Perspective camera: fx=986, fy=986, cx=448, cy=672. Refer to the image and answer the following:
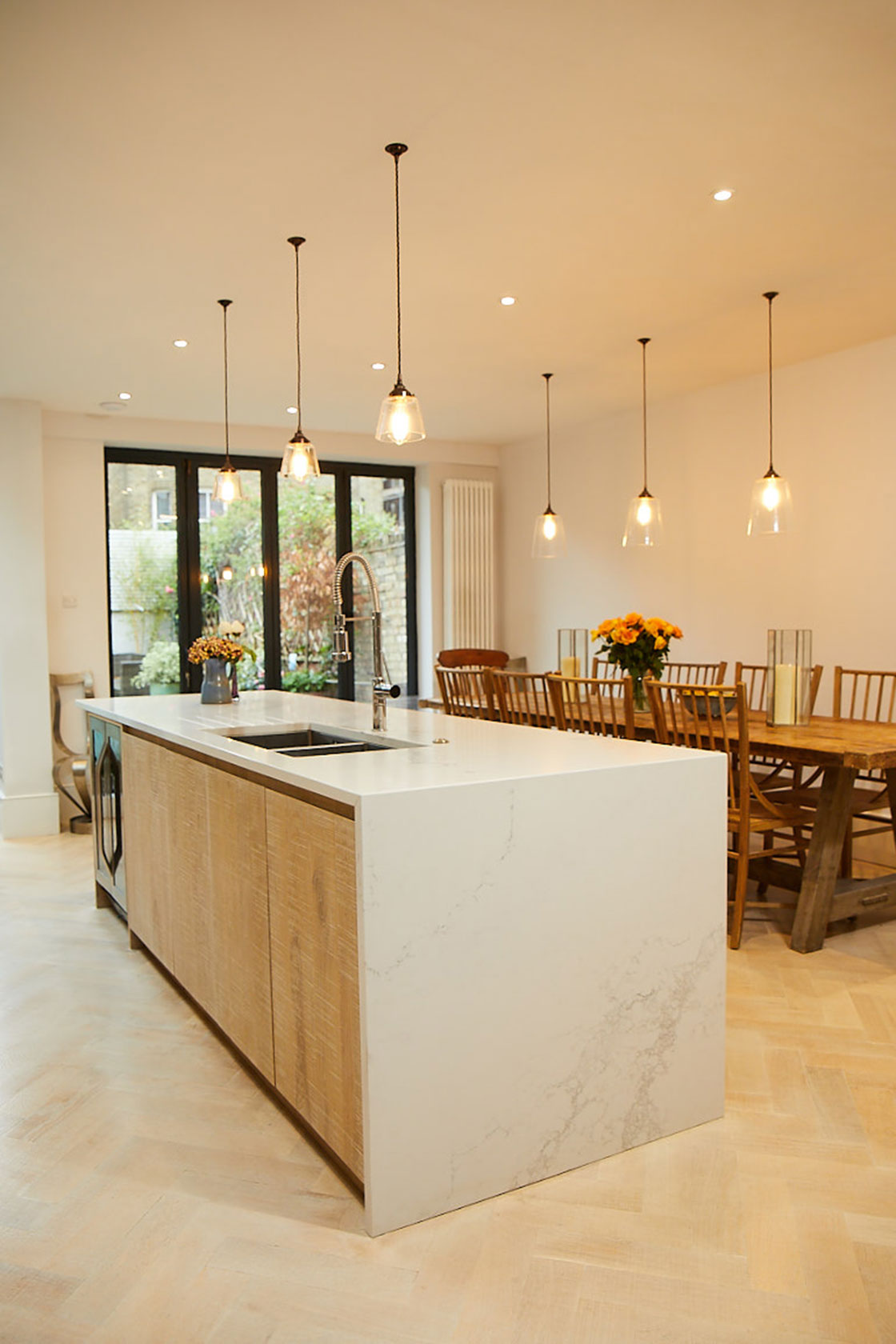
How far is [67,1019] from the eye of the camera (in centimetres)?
304

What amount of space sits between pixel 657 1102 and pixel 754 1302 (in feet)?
1.78

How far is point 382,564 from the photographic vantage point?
7754 millimetres

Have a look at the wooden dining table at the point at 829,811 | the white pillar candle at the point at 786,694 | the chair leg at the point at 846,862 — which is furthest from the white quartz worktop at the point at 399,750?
the chair leg at the point at 846,862

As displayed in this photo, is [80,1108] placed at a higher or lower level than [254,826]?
lower

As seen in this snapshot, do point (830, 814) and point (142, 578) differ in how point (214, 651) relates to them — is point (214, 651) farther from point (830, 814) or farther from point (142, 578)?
point (142, 578)

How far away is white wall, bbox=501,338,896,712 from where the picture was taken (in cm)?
508

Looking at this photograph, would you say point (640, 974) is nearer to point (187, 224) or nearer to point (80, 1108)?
point (80, 1108)

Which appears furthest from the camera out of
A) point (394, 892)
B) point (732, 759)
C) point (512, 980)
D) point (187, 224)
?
point (732, 759)

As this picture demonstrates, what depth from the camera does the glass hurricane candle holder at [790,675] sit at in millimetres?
3967

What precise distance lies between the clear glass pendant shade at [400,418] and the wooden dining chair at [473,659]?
3362 millimetres

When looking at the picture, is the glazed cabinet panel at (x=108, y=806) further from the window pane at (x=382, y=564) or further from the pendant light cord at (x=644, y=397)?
the window pane at (x=382, y=564)

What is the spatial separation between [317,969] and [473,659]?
15.0 ft

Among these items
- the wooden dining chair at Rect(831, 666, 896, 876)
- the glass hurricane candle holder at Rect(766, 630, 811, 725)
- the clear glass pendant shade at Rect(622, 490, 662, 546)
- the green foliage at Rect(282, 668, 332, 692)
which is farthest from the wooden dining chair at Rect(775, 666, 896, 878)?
the green foliage at Rect(282, 668, 332, 692)

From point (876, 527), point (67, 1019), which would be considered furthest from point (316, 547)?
point (67, 1019)
